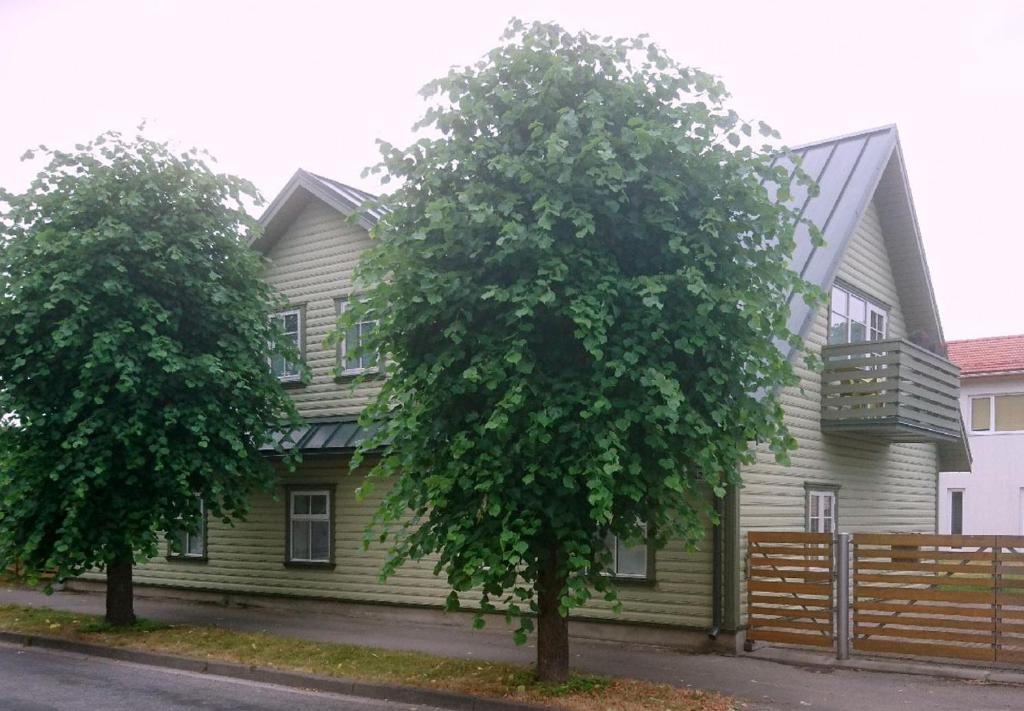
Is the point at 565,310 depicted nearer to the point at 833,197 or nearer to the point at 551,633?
the point at 551,633

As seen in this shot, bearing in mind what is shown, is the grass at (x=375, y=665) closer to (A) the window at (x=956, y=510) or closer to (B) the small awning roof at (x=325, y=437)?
(B) the small awning roof at (x=325, y=437)

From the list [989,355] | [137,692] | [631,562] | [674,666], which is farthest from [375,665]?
→ [989,355]

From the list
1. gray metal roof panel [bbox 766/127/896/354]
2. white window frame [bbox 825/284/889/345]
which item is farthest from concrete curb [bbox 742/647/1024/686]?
white window frame [bbox 825/284/889/345]

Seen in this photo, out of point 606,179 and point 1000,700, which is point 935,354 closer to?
point 1000,700

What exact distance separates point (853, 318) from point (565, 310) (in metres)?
10.3

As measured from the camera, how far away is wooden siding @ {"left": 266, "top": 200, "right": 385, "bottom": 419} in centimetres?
1925

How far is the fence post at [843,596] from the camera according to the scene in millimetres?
13312

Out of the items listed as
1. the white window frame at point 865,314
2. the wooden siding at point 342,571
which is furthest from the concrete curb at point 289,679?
the white window frame at point 865,314

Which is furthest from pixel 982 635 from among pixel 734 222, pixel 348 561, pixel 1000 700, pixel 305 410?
pixel 305 410

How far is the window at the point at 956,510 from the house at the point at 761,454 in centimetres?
1238

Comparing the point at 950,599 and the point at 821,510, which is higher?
the point at 821,510

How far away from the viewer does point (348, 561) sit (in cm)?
1838

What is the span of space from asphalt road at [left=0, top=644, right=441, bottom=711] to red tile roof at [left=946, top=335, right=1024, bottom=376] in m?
25.5

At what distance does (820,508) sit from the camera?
17328 millimetres
